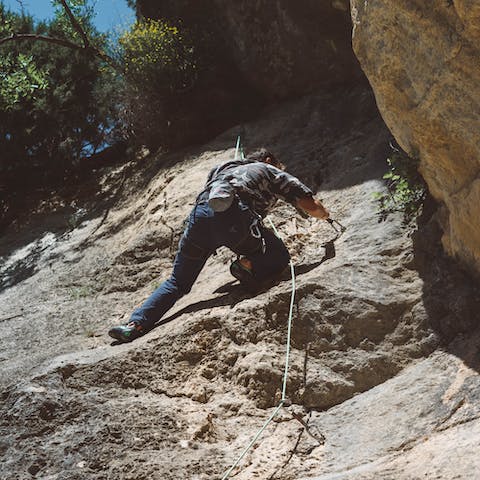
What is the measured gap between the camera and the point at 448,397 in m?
3.34

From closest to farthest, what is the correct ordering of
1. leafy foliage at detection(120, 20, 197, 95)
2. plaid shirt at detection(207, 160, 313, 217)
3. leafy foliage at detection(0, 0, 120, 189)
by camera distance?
plaid shirt at detection(207, 160, 313, 217) < leafy foliage at detection(120, 20, 197, 95) < leafy foliage at detection(0, 0, 120, 189)

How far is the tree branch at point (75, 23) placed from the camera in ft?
28.2

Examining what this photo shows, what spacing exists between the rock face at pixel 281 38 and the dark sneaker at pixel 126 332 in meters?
4.60

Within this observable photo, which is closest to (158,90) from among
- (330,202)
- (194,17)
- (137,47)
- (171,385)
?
(137,47)

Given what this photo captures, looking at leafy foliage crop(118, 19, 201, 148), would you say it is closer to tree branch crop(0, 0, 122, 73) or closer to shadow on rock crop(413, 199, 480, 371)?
tree branch crop(0, 0, 122, 73)

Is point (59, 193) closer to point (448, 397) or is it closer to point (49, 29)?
point (49, 29)

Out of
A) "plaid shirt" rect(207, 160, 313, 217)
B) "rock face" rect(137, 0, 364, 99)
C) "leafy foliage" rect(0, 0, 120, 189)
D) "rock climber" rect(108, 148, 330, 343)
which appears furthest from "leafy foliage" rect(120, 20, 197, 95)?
"rock climber" rect(108, 148, 330, 343)

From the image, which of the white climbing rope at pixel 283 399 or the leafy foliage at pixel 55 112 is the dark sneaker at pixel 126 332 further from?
the leafy foliage at pixel 55 112

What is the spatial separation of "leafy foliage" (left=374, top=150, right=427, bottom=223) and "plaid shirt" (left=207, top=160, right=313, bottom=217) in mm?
670

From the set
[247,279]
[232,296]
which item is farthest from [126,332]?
[247,279]

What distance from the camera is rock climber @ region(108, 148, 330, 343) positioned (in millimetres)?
4770

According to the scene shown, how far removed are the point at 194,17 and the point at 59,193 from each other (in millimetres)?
3155

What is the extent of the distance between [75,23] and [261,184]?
502 centimetres

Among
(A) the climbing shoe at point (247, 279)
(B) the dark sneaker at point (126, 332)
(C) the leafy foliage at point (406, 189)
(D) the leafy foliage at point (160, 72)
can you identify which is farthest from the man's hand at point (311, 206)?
(D) the leafy foliage at point (160, 72)
